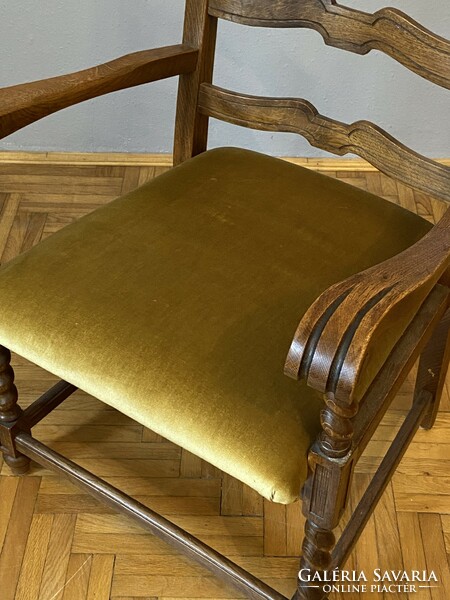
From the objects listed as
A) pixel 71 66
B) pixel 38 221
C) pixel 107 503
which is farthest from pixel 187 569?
pixel 71 66

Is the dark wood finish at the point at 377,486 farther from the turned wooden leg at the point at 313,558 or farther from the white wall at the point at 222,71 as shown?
the white wall at the point at 222,71

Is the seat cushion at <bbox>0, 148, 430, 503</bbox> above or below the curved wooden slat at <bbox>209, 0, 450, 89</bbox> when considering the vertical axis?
below

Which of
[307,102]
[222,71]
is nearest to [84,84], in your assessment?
[307,102]

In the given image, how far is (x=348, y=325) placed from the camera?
682mm

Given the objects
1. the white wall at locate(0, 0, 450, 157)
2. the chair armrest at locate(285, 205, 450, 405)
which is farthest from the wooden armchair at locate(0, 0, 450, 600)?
the white wall at locate(0, 0, 450, 157)

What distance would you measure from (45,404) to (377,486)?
56 cm

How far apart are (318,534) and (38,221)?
3.98 ft

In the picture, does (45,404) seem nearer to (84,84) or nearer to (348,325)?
(84,84)

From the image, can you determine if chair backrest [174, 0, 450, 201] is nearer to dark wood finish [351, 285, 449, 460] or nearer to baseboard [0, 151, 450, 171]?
dark wood finish [351, 285, 449, 460]

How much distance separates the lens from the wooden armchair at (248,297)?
795mm

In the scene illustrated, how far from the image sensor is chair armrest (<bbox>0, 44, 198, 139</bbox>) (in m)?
0.98

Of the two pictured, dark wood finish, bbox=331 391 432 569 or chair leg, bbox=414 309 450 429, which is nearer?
dark wood finish, bbox=331 391 432 569

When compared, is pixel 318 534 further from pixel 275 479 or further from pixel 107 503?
pixel 107 503

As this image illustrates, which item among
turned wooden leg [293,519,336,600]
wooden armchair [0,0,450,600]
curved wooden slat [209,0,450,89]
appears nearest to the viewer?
wooden armchair [0,0,450,600]
